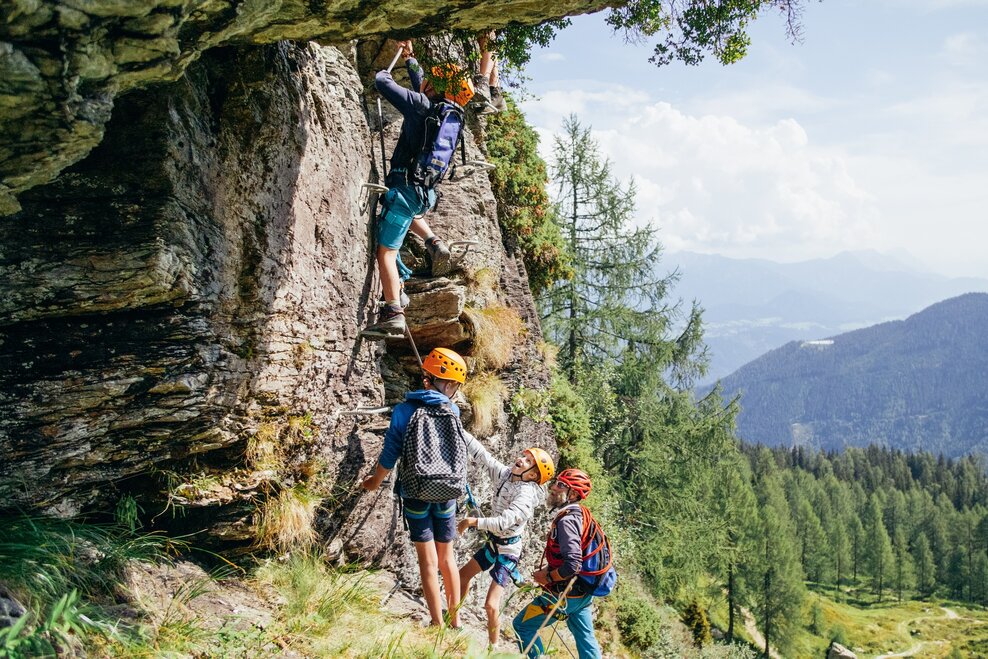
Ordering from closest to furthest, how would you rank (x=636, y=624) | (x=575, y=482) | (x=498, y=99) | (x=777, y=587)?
(x=575, y=482), (x=498, y=99), (x=636, y=624), (x=777, y=587)

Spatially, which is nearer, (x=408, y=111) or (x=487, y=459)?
(x=487, y=459)

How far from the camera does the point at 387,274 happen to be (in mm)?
8406

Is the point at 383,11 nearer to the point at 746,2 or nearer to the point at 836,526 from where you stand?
the point at 746,2

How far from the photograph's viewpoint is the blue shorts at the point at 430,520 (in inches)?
268

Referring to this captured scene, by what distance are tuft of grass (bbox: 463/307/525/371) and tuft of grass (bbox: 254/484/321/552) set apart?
442 cm

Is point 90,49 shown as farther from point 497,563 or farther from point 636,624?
point 636,624

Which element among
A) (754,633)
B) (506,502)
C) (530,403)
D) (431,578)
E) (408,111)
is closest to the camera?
(431,578)

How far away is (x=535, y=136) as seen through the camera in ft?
47.5

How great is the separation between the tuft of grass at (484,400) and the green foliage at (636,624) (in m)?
7.62

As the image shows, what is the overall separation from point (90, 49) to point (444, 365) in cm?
440

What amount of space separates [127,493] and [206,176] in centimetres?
309

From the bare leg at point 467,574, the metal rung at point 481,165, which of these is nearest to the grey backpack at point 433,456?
the bare leg at point 467,574

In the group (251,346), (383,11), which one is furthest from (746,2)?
(251,346)

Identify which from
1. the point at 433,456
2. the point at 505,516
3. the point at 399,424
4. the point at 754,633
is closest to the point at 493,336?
the point at 505,516
